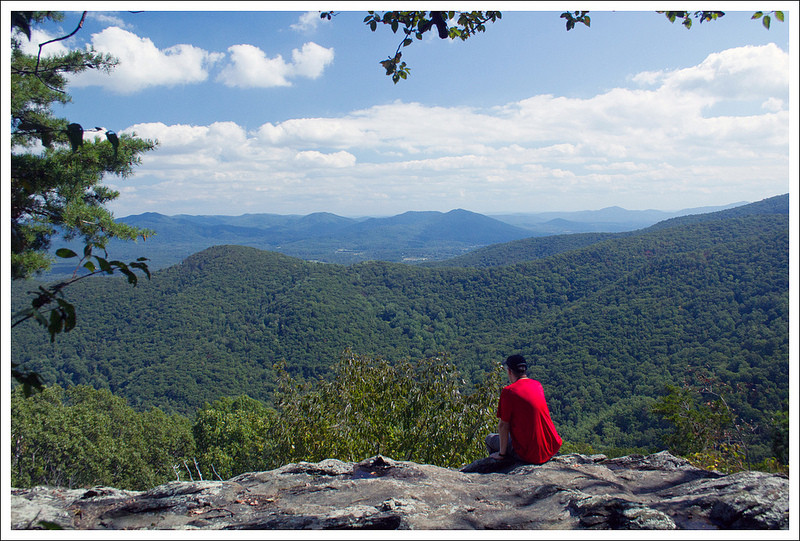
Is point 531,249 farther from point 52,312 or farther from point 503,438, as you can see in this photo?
point 52,312

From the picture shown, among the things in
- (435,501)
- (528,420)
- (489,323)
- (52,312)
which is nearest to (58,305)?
(52,312)

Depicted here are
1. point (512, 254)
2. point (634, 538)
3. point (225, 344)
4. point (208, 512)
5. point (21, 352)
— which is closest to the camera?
point (634, 538)

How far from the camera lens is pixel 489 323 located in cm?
8006

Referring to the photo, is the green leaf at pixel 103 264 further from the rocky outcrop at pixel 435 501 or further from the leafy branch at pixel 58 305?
the rocky outcrop at pixel 435 501

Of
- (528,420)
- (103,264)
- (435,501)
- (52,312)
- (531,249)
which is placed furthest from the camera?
(531,249)

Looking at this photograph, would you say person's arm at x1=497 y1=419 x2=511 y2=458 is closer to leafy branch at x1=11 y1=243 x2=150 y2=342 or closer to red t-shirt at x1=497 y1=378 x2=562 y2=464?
red t-shirt at x1=497 y1=378 x2=562 y2=464

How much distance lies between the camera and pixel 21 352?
66.8 meters

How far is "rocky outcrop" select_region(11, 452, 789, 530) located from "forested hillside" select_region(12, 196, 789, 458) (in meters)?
26.6

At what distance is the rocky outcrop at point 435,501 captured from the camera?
8.23ft

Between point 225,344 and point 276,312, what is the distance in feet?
44.3

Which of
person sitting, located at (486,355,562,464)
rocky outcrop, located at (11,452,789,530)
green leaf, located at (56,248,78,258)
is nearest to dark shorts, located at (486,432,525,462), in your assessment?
person sitting, located at (486,355,562,464)

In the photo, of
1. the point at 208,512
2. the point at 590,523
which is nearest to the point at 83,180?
the point at 208,512

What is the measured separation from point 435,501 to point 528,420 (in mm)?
1275

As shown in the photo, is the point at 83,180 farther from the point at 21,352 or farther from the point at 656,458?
the point at 21,352
